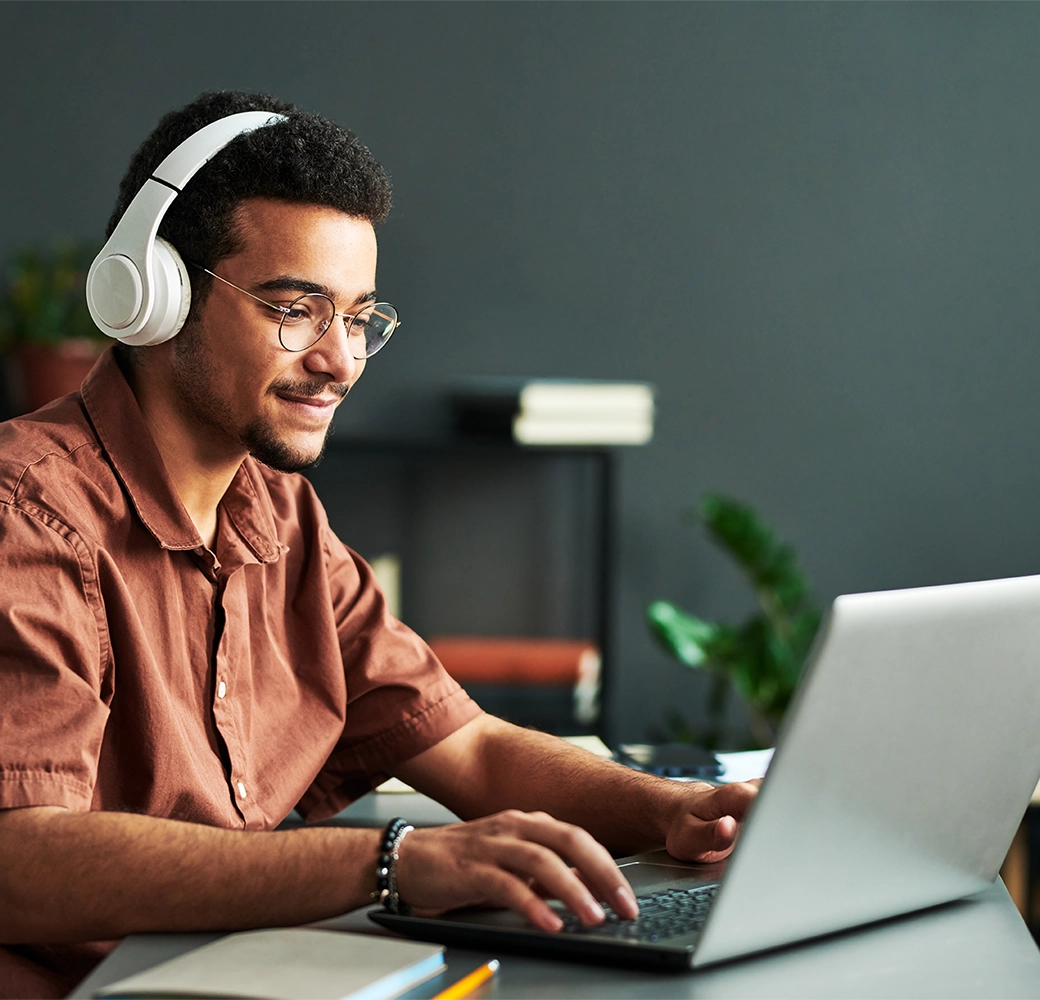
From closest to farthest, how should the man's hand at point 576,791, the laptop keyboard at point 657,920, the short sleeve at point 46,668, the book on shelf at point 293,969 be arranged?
the book on shelf at point 293,969 → the laptop keyboard at point 657,920 → the short sleeve at point 46,668 → the man's hand at point 576,791

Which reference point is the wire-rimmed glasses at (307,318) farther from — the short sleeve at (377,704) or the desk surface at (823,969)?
the desk surface at (823,969)

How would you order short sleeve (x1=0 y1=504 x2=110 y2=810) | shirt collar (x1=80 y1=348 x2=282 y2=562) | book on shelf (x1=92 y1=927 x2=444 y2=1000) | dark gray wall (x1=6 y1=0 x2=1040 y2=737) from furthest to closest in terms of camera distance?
dark gray wall (x1=6 y1=0 x2=1040 y2=737) → shirt collar (x1=80 y1=348 x2=282 y2=562) → short sleeve (x1=0 y1=504 x2=110 y2=810) → book on shelf (x1=92 y1=927 x2=444 y2=1000)

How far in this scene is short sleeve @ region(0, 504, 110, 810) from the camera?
3.16 ft

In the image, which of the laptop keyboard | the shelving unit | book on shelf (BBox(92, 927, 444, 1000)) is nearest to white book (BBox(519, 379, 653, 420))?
the shelving unit

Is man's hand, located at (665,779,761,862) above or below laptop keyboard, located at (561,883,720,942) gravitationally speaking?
below

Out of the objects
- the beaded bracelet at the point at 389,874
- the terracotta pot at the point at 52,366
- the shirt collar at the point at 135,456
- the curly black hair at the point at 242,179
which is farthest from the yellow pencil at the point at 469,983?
the terracotta pot at the point at 52,366

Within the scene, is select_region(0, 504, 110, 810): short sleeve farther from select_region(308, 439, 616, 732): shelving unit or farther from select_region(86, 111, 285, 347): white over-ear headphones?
select_region(308, 439, 616, 732): shelving unit

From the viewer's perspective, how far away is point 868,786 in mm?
807

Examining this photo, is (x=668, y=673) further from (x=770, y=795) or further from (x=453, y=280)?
(x=770, y=795)

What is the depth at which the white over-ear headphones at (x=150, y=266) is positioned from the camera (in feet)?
4.23

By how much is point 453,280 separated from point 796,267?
2.99 feet

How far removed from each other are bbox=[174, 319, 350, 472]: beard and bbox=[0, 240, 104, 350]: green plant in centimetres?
184

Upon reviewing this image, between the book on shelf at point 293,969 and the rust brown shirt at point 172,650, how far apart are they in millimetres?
247

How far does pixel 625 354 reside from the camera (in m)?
3.40
